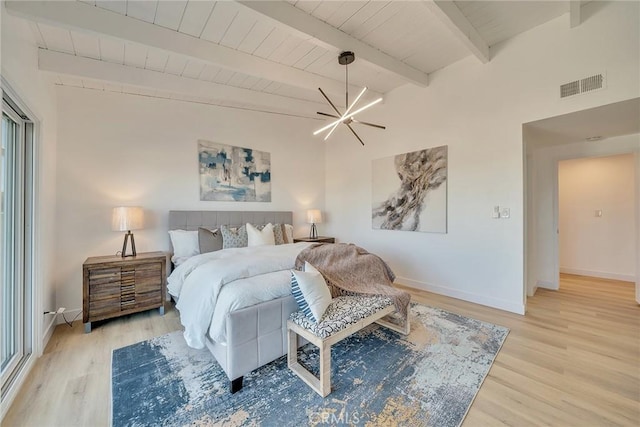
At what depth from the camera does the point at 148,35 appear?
7.91 ft

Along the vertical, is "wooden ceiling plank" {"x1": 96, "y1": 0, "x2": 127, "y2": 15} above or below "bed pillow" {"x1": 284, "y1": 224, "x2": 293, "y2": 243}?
above

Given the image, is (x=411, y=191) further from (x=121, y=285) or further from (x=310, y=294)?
(x=121, y=285)

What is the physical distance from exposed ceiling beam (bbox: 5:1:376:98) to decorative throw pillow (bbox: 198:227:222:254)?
205cm

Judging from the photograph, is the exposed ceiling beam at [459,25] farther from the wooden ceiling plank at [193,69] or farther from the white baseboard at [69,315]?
the white baseboard at [69,315]

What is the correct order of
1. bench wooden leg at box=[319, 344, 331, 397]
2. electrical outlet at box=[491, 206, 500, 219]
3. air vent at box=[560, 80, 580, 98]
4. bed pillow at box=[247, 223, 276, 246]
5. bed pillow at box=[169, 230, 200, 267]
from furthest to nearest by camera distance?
bed pillow at box=[247, 223, 276, 246] < bed pillow at box=[169, 230, 200, 267] < electrical outlet at box=[491, 206, 500, 219] < air vent at box=[560, 80, 580, 98] < bench wooden leg at box=[319, 344, 331, 397]

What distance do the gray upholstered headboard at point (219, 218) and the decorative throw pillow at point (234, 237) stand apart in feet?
1.21

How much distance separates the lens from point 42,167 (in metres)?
2.32

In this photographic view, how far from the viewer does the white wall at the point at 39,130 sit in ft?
5.97

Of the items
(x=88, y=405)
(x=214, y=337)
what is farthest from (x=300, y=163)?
(x=88, y=405)

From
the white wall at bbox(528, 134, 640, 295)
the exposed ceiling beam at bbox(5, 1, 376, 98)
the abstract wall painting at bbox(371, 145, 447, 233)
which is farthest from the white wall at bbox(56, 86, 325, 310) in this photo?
the white wall at bbox(528, 134, 640, 295)

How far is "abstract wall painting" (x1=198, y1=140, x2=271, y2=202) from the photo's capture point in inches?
156

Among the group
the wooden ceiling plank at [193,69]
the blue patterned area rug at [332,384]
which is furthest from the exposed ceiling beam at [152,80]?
the blue patterned area rug at [332,384]

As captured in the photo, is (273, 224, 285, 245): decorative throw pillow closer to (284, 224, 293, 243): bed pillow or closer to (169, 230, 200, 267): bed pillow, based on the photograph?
(284, 224, 293, 243): bed pillow

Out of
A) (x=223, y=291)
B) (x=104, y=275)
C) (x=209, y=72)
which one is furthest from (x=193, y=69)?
(x=223, y=291)
